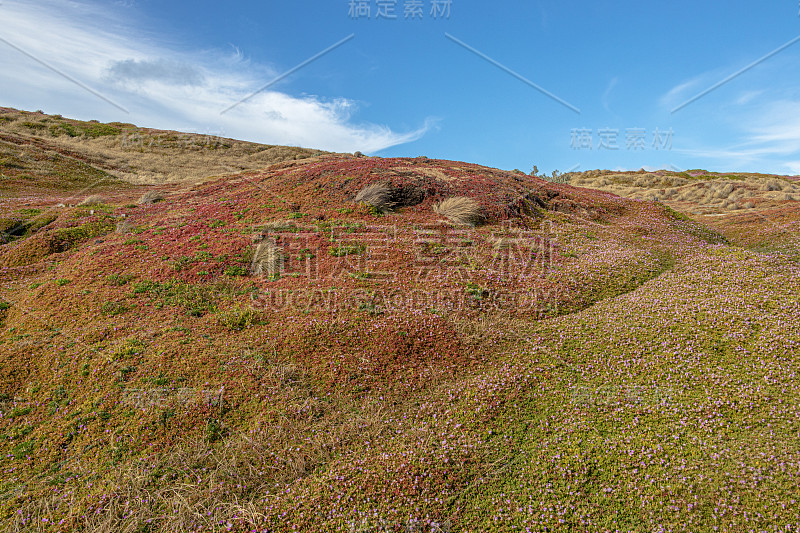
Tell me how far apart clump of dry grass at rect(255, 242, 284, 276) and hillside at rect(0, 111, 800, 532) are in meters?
0.09

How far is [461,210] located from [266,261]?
10.7 meters

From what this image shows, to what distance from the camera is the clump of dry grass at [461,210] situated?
2039cm

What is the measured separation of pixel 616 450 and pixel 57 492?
470 inches

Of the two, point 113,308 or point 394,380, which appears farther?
point 113,308

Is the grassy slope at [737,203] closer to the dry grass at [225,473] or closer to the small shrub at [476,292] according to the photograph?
the small shrub at [476,292]

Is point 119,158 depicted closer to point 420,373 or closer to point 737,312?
point 420,373

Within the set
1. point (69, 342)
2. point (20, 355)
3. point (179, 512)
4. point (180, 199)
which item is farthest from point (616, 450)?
point (180, 199)

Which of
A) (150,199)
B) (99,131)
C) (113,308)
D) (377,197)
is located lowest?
(113,308)

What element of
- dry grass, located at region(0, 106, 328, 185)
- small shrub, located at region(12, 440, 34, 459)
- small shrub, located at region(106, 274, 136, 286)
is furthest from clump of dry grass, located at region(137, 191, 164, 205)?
small shrub, located at region(12, 440, 34, 459)

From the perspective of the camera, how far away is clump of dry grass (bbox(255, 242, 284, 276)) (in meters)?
15.8

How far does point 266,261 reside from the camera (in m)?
16.2

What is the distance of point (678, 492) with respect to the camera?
7121 mm

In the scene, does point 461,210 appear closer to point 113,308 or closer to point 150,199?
Answer: point 113,308

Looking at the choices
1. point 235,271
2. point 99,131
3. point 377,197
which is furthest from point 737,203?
point 99,131
